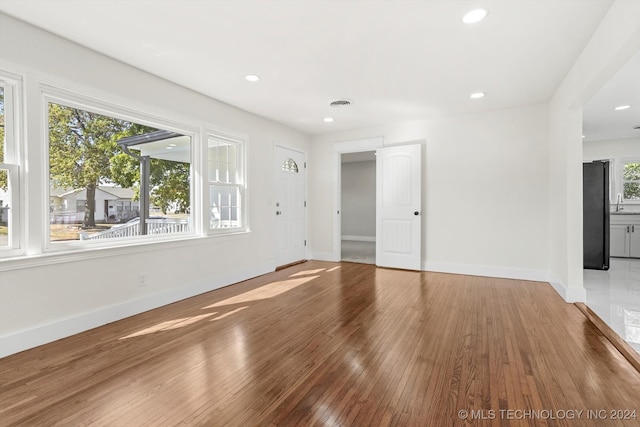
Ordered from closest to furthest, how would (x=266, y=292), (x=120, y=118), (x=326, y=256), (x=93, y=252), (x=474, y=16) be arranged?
1. (x=474, y=16)
2. (x=93, y=252)
3. (x=120, y=118)
4. (x=266, y=292)
5. (x=326, y=256)

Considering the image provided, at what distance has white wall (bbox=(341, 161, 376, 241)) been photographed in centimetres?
946

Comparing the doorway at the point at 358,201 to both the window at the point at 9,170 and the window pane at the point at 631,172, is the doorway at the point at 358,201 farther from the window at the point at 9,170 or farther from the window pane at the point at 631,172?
the window at the point at 9,170

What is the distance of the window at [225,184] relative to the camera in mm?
4340

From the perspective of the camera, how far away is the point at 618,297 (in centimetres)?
370

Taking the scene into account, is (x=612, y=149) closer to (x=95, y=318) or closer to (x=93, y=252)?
(x=93, y=252)

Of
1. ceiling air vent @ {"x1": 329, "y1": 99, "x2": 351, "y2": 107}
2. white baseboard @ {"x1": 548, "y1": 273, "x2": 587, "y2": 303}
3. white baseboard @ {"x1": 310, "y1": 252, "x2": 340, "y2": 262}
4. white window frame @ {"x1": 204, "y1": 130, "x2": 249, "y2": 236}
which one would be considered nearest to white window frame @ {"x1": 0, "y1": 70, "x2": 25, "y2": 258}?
white window frame @ {"x1": 204, "y1": 130, "x2": 249, "y2": 236}

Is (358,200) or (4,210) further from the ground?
(358,200)

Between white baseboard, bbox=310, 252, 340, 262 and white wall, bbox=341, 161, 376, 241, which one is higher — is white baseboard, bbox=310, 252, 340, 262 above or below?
below

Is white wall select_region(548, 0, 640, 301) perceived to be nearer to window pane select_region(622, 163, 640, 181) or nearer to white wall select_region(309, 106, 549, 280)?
white wall select_region(309, 106, 549, 280)

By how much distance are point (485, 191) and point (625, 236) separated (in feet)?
12.4

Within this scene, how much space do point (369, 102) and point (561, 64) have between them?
2177 mm

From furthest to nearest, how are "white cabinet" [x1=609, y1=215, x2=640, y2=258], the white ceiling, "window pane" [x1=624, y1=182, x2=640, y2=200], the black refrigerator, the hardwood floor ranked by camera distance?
"window pane" [x1=624, y1=182, x2=640, y2=200]
"white cabinet" [x1=609, y1=215, x2=640, y2=258]
the black refrigerator
the white ceiling
the hardwood floor

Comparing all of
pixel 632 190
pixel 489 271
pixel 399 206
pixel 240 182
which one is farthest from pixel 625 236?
pixel 240 182

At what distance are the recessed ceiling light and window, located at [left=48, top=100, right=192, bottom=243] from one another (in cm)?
331
